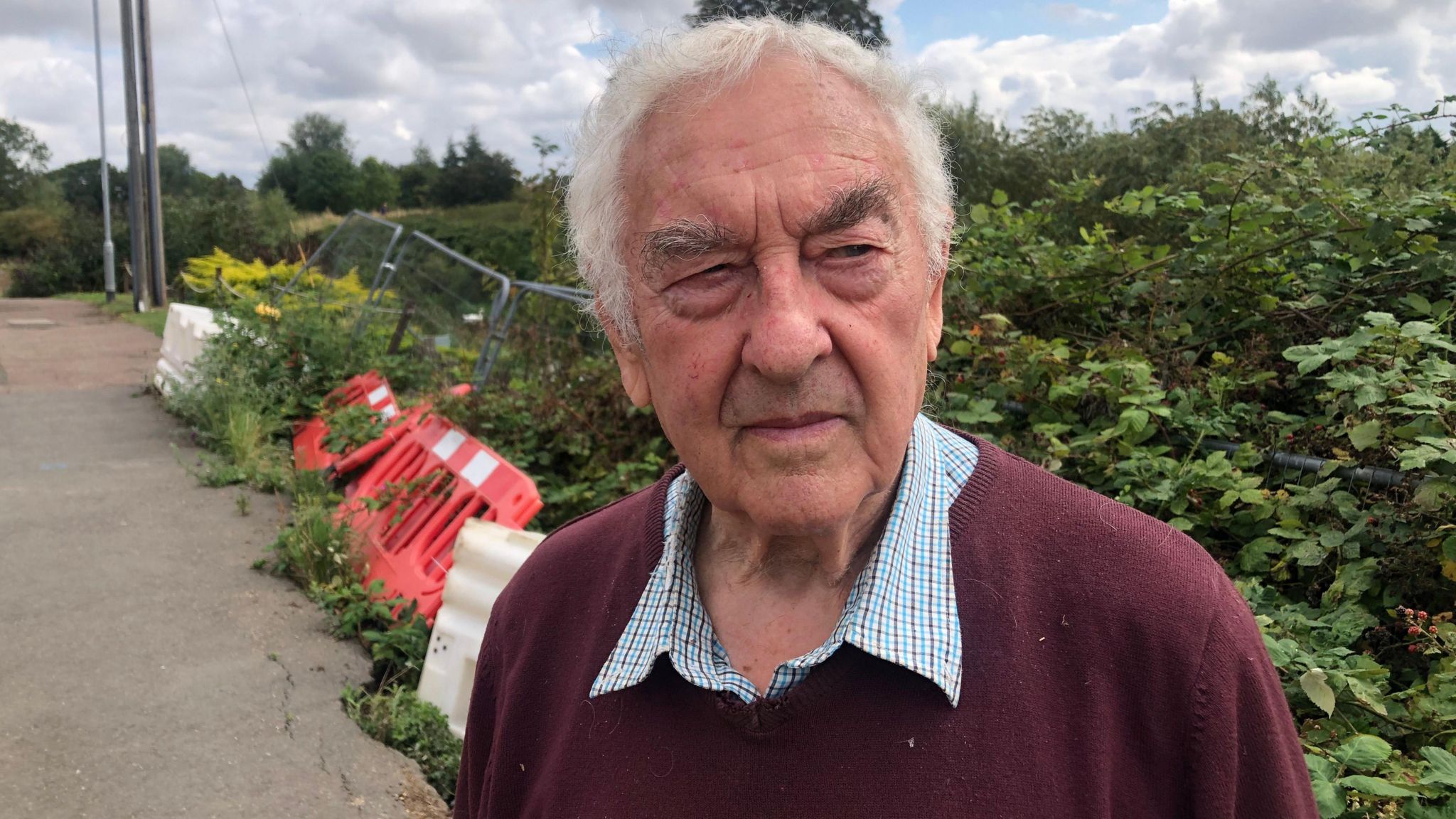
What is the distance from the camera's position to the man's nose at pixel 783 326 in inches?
51.7

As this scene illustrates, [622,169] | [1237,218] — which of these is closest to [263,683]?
[622,169]

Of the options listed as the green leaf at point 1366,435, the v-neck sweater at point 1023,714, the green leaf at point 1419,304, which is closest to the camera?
Result: the v-neck sweater at point 1023,714

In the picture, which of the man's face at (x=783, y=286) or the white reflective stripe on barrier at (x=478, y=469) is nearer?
the man's face at (x=783, y=286)

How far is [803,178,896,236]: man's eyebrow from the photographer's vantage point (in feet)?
4.43

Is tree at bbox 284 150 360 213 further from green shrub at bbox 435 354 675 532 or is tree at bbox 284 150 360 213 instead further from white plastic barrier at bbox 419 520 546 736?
white plastic barrier at bbox 419 520 546 736

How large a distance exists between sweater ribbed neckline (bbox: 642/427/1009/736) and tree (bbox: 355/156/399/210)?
52066mm

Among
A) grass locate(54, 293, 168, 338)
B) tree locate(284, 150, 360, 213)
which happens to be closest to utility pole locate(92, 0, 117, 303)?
grass locate(54, 293, 168, 338)

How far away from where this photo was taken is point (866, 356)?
1.37 m

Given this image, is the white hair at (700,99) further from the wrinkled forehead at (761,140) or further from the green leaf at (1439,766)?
the green leaf at (1439,766)

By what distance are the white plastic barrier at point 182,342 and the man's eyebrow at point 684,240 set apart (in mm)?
7262

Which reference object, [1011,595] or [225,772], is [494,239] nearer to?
[225,772]

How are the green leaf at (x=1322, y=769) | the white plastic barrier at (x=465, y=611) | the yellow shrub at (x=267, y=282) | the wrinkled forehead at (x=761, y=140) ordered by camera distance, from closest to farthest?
the wrinkled forehead at (x=761, y=140) → the green leaf at (x=1322, y=769) → the white plastic barrier at (x=465, y=611) → the yellow shrub at (x=267, y=282)

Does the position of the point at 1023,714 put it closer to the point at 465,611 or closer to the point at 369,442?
the point at 465,611

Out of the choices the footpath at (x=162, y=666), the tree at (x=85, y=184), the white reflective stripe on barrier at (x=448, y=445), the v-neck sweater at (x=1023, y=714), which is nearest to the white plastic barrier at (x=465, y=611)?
the footpath at (x=162, y=666)
